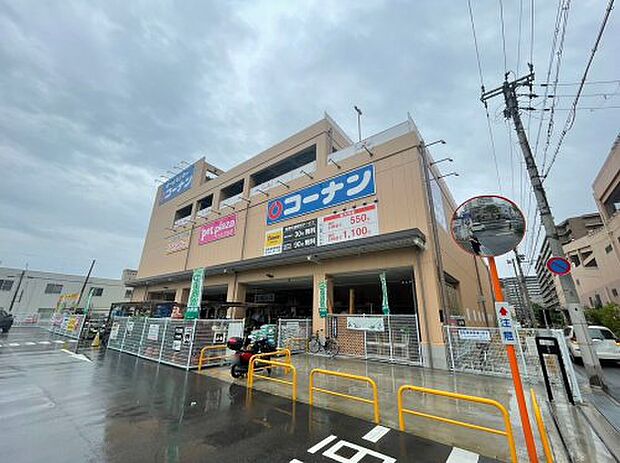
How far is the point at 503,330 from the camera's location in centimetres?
321

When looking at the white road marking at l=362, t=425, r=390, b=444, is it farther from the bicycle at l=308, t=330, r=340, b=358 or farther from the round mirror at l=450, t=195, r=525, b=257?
the bicycle at l=308, t=330, r=340, b=358

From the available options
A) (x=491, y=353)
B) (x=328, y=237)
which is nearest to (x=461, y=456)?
(x=491, y=353)

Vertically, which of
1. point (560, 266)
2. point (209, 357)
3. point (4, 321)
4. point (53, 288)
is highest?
point (53, 288)

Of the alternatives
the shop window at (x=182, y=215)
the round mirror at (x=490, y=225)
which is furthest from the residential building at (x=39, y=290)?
the round mirror at (x=490, y=225)

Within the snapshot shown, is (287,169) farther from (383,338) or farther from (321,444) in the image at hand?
(321,444)

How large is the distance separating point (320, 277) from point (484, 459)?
30.6 feet

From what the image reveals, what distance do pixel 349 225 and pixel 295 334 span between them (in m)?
5.78

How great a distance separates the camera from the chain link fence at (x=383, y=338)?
9.61m

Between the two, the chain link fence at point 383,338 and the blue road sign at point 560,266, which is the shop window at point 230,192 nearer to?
the chain link fence at point 383,338

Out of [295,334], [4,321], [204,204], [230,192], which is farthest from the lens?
[204,204]

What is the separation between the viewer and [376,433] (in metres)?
3.84

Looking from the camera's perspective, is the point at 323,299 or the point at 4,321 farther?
the point at 4,321

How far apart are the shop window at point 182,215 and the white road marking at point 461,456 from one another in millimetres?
24558

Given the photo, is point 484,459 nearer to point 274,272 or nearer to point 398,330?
point 398,330
